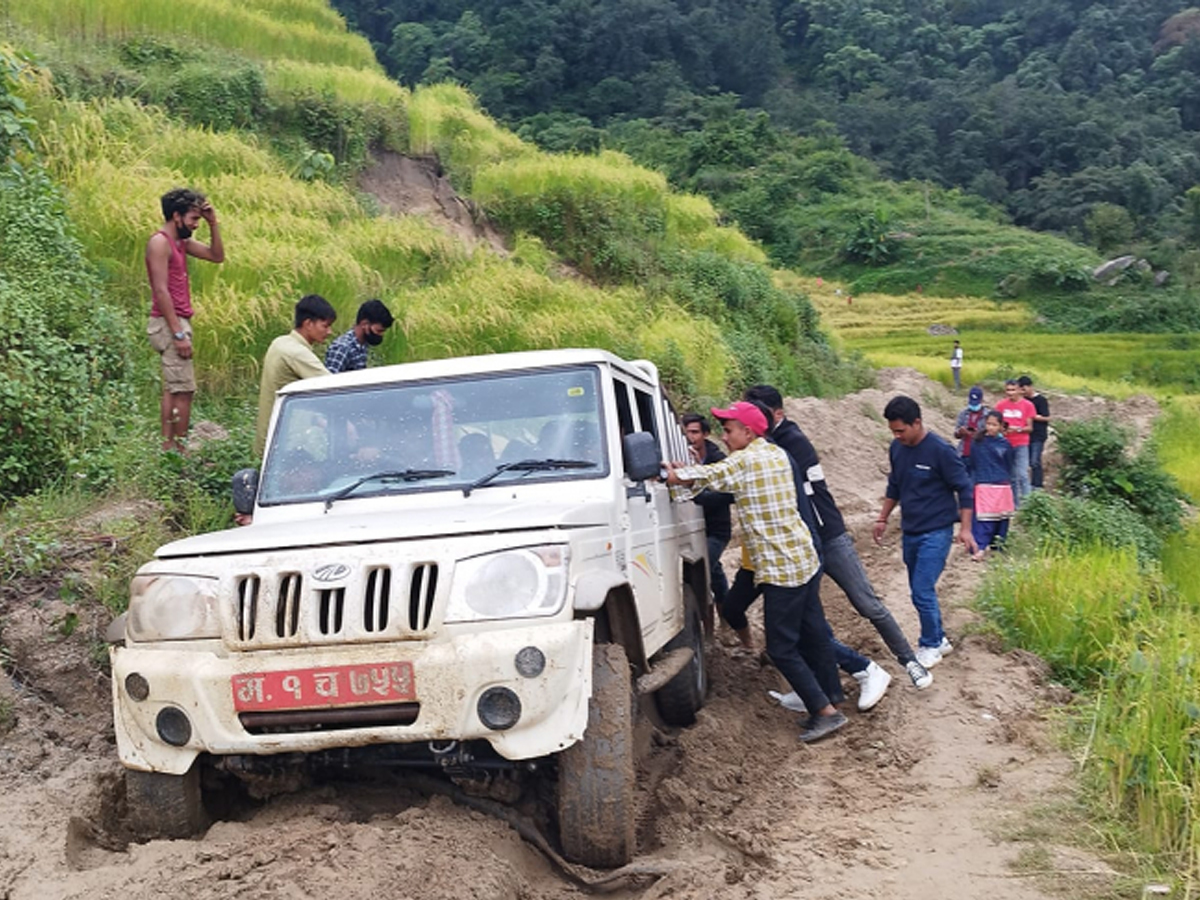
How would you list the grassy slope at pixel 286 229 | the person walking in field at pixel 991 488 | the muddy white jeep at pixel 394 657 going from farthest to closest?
the grassy slope at pixel 286 229
the person walking in field at pixel 991 488
the muddy white jeep at pixel 394 657

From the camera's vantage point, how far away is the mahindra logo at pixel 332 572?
3.82 m

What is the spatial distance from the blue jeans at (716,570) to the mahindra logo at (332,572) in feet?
12.8

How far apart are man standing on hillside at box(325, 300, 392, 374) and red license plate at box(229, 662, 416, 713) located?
3459 millimetres

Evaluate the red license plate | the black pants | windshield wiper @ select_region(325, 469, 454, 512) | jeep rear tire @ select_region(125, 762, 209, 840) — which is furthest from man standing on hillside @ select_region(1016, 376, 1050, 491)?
jeep rear tire @ select_region(125, 762, 209, 840)

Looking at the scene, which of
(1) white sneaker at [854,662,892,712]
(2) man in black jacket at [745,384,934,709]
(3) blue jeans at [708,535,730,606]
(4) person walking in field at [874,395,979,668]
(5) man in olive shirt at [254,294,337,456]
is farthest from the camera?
(3) blue jeans at [708,535,730,606]

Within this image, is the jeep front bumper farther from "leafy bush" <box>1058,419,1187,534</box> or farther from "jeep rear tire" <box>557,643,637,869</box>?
"leafy bush" <box>1058,419,1187,534</box>

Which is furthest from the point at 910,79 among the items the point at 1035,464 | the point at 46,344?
the point at 46,344

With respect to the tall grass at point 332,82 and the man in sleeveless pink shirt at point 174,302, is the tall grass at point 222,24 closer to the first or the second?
the tall grass at point 332,82

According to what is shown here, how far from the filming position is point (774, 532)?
5.79m

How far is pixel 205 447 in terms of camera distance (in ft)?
25.0

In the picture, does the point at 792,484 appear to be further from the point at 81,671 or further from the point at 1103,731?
the point at 81,671

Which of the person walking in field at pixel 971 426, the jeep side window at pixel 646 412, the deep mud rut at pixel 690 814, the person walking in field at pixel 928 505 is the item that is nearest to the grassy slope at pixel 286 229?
the person walking in field at pixel 971 426

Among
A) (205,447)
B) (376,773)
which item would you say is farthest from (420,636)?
(205,447)

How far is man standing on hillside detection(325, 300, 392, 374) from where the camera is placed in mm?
7020
